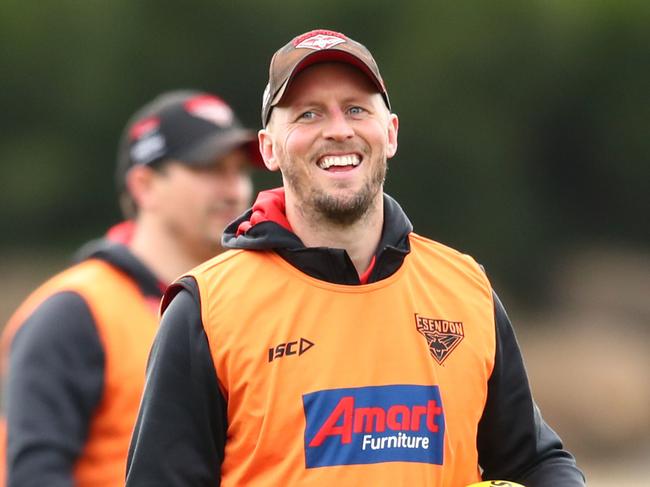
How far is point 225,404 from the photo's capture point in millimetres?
3373

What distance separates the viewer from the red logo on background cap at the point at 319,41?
3.54 meters

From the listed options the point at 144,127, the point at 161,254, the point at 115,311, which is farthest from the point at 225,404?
the point at 144,127

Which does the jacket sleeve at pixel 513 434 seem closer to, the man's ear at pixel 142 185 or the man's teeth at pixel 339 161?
the man's teeth at pixel 339 161

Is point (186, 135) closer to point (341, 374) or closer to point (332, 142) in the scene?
point (332, 142)

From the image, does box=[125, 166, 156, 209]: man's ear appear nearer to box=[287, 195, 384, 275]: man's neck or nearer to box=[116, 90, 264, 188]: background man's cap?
box=[116, 90, 264, 188]: background man's cap

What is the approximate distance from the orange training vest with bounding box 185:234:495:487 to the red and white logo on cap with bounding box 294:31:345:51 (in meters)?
0.49

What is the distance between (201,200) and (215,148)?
238 mm

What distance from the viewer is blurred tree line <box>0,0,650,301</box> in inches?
720

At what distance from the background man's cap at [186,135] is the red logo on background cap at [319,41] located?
205 centimetres

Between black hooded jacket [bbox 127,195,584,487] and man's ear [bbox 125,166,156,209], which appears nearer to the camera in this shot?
black hooded jacket [bbox 127,195,584,487]

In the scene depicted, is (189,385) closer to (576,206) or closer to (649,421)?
(649,421)

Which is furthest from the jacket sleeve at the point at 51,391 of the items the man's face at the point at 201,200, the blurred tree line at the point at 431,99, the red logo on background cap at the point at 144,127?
the blurred tree line at the point at 431,99

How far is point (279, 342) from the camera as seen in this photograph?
3.38m

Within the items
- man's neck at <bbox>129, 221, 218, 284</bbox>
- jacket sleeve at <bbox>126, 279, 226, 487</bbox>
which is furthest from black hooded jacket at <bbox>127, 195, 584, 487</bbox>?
man's neck at <bbox>129, 221, 218, 284</bbox>
